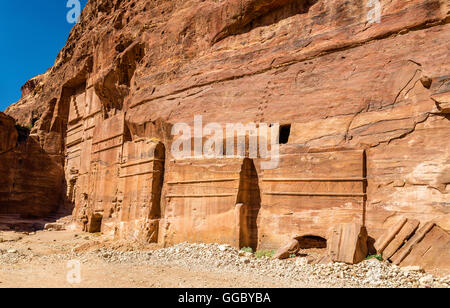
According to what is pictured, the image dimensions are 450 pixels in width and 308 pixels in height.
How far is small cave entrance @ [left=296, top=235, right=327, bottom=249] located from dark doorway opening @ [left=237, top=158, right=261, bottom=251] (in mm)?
1122

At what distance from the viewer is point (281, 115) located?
9328mm

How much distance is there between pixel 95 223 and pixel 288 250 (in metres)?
10.2

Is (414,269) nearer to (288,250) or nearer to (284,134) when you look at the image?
(288,250)

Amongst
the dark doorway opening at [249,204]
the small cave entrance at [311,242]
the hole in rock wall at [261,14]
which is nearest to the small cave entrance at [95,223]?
the dark doorway opening at [249,204]

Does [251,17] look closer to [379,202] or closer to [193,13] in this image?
[193,13]

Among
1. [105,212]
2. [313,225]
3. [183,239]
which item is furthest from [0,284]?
[105,212]

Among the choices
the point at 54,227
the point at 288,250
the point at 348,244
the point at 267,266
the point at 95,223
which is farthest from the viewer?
the point at 54,227

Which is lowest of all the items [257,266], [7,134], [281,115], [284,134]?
[257,266]

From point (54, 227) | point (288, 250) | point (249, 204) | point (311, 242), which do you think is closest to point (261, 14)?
point (249, 204)

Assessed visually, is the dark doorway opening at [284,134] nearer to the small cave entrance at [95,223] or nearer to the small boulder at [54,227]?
the small cave entrance at [95,223]

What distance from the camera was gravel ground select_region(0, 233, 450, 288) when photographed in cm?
567

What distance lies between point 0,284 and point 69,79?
16.2 metres

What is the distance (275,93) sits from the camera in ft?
31.7

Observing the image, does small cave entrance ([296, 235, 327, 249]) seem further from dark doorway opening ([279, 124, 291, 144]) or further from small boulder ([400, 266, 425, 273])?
dark doorway opening ([279, 124, 291, 144])
